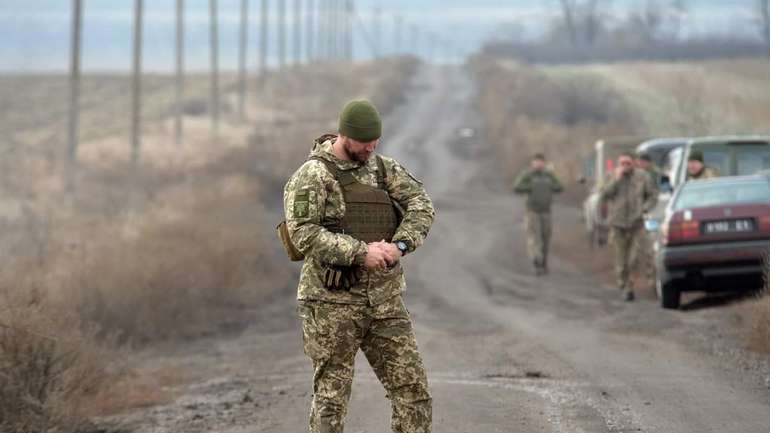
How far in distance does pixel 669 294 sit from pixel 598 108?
51.0m

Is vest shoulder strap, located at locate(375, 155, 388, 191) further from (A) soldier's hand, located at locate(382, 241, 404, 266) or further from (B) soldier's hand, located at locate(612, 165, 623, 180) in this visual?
(B) soldier's hand, located at locate(612, 165, 623, 180)

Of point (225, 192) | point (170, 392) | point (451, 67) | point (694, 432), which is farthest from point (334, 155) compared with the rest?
point (451, 67)

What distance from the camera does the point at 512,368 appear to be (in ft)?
42.0

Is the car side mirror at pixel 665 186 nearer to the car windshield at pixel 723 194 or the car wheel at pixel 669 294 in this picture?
the car windshield at pixel 723 194

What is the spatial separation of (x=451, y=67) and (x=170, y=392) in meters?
111

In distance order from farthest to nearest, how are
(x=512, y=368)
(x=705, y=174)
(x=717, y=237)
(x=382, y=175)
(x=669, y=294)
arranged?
1. (x=705, y=174)
2. (x=669, y=294)
3. (x=717, y=237)
4. (x=512, y=368)
5. (x=382, y=175)

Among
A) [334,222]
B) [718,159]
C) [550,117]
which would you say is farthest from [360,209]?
[550,117]

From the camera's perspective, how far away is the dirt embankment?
45594 mm

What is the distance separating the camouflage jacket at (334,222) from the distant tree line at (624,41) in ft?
328

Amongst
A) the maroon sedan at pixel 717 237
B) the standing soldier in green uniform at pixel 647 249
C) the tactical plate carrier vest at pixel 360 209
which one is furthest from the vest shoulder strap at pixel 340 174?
the standing soldier in green uniform at pixel 647 249

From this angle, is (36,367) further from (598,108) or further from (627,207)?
(598,108)

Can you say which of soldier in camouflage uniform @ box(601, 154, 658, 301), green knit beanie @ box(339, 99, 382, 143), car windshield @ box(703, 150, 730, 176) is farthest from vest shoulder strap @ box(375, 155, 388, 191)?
car windshield @ box(703, 150, 730, 176)

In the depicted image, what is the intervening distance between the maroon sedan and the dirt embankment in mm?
3578

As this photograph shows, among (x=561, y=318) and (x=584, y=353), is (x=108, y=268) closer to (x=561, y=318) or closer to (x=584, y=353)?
(x=561, y=318)
